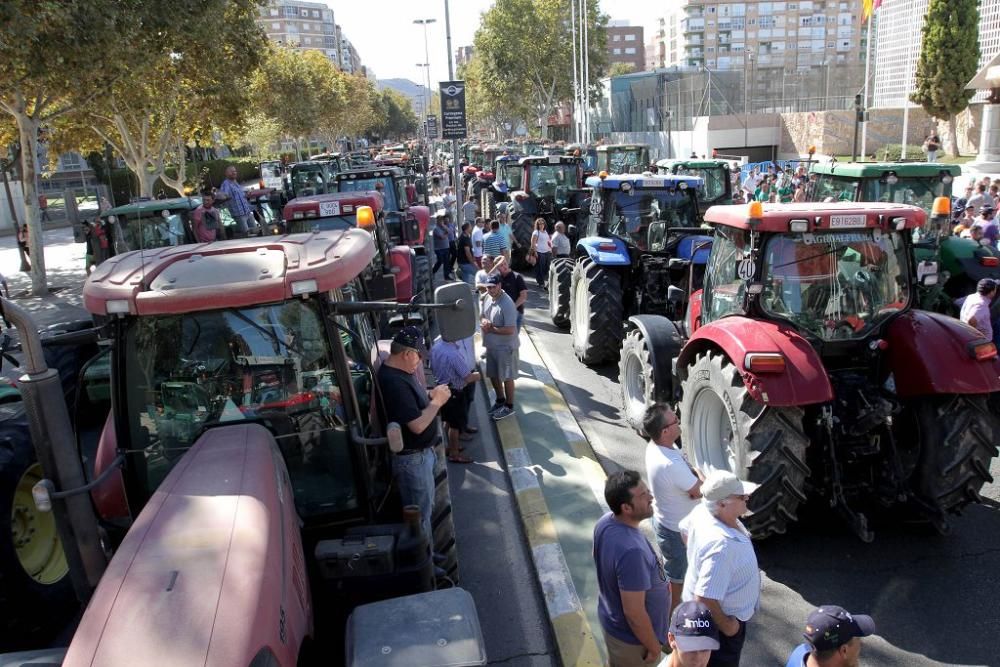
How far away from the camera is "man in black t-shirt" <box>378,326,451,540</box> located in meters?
4.42

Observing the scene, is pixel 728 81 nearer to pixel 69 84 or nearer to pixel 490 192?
pixel 490 192

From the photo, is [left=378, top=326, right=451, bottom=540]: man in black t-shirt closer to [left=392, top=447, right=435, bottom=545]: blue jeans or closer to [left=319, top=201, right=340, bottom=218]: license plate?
[left=392, top=447, right=435, bottom=545]: blue jeans

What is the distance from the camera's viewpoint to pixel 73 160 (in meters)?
47.7

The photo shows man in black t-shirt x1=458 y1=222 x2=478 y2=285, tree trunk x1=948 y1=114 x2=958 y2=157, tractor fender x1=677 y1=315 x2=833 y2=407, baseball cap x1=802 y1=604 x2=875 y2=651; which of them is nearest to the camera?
baseball cap x1=802 y1=604 x2=875 y2=651

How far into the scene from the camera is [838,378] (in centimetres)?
530

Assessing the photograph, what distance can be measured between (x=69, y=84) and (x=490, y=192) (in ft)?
31.7

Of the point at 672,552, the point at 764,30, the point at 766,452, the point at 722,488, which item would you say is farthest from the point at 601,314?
the point at 764,30

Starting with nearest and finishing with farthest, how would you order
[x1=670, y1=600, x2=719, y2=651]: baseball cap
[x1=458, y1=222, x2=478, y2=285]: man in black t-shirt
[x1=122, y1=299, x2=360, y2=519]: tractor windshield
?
[x1=670, y1=600, x2=719, y2=651]: baseball cap, [x1=122, y1=299, x2=360, y2=519]: tractor windshield, [x1=458, y1=222, x2=478, y2=285]: man in black t-shirt

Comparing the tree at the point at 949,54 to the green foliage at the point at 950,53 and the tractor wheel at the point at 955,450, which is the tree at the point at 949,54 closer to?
the green foliage at the point at 950,53

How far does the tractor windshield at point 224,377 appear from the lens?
3.66 m

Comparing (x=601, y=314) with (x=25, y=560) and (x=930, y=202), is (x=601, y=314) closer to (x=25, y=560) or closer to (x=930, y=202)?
(x=930, y=202)

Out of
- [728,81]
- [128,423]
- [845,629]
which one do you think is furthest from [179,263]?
[728,81]

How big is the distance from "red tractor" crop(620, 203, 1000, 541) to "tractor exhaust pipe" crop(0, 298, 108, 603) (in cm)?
356

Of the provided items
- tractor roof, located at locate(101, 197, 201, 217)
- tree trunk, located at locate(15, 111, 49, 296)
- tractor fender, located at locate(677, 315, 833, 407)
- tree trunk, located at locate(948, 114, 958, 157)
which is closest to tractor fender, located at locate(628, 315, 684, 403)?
tractor fender, located at locate(677, 315, 833, 407)
